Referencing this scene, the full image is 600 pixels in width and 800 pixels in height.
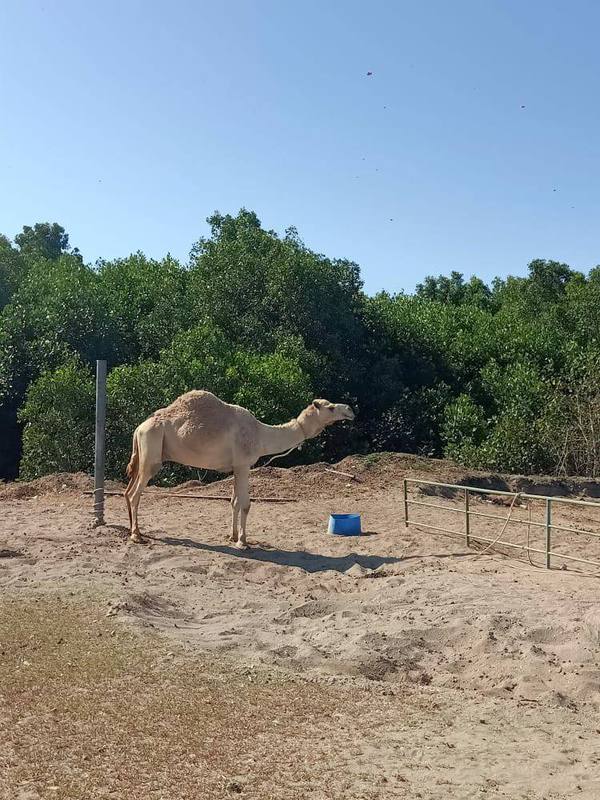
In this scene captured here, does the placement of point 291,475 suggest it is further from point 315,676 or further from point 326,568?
point 315,676

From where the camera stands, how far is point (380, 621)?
7.84 meters

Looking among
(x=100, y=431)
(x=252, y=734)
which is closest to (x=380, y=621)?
(x=252, y=734)

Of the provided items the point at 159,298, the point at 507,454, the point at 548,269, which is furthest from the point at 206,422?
the point at 548,269

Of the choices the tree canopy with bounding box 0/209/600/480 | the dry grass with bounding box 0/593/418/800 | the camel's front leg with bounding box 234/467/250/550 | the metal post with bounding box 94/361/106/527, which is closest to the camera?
the dry grass with bounding box 0/593/418/800

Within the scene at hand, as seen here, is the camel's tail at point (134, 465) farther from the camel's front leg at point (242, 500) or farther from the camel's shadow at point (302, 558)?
the camel's front leg at point (242, 500)

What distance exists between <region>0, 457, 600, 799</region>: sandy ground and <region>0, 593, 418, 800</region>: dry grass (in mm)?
78

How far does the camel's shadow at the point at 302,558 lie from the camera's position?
1041cm

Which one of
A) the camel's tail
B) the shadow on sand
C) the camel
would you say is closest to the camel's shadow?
the shadow on sand

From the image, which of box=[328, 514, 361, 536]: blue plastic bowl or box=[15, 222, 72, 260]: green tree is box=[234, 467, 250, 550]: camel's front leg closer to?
box=[328, 514, 361, 536]: blue plastic bowl

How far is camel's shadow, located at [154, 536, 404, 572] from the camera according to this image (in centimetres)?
1041

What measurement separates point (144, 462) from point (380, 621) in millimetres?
4883

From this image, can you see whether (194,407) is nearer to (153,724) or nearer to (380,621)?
(380,621)

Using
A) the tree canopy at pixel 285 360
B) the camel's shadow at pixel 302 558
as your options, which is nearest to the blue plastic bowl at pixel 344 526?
the camel's shadow at pixel 302 558

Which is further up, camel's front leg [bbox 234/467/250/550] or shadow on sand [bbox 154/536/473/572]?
camel's front leg [bbox 234/467/250/550]
